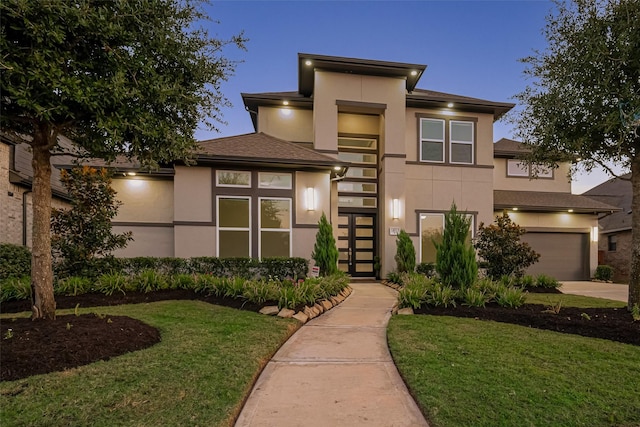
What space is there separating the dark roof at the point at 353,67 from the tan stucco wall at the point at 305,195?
12.8ft

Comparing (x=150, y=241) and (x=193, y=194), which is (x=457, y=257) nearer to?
(x=193, y=194)

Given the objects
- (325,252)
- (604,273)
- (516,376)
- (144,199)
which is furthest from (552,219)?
(144,199)

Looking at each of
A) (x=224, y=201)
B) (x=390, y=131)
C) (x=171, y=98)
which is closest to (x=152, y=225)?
(x=224, y=201)

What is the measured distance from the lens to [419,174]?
505 inches

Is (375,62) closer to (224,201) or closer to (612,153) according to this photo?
(224,201)

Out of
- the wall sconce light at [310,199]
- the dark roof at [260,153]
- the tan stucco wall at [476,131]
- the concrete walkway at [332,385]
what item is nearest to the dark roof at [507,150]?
the tan stucco wall at [476,131]

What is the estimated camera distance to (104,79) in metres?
4.03

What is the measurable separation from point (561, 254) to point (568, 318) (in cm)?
1105

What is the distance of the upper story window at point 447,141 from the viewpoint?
13.0 meters

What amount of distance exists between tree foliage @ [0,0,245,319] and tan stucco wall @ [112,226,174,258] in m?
6.76

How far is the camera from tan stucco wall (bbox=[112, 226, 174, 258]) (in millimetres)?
11156

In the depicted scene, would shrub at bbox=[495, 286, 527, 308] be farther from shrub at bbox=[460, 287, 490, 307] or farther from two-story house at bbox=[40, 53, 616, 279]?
two-story house at bbox=[40, 53, 616, 279]

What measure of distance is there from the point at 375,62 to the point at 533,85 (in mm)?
6147

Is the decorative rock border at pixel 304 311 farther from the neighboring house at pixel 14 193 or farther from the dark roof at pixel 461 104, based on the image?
the dark roof at pixel 461 104
